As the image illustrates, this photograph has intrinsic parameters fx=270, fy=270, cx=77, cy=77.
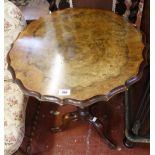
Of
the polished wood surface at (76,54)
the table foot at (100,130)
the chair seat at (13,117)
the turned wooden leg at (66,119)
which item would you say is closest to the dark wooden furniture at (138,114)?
the table foot at (100,130)

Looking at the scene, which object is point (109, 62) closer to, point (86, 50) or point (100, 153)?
point (86, 50)

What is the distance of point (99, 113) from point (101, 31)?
0.65 meters


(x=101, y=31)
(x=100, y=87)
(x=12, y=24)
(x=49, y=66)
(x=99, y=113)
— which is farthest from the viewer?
(x=99, y=113)

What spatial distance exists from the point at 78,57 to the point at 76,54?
0.09 ft

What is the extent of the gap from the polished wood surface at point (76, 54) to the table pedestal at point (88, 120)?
0.49 m

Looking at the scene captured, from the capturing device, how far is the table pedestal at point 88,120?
5.76ft

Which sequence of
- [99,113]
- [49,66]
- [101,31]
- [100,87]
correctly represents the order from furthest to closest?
[99,113] < [101,31] < [49,66] < [100,87]

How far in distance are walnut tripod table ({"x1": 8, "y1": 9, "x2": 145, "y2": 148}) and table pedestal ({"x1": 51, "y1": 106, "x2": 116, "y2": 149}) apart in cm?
2

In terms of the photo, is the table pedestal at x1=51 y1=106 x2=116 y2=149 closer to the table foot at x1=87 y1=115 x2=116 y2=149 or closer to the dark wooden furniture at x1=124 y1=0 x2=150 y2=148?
the table foot at x1=87 y1=115 x2=116 y2=149

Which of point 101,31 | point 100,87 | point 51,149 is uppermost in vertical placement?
point 101,31

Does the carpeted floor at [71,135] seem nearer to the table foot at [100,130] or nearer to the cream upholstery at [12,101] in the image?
the table foot at [100,130]

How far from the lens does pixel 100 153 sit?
173 cm

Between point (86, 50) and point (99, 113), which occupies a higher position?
point (86, 50)
